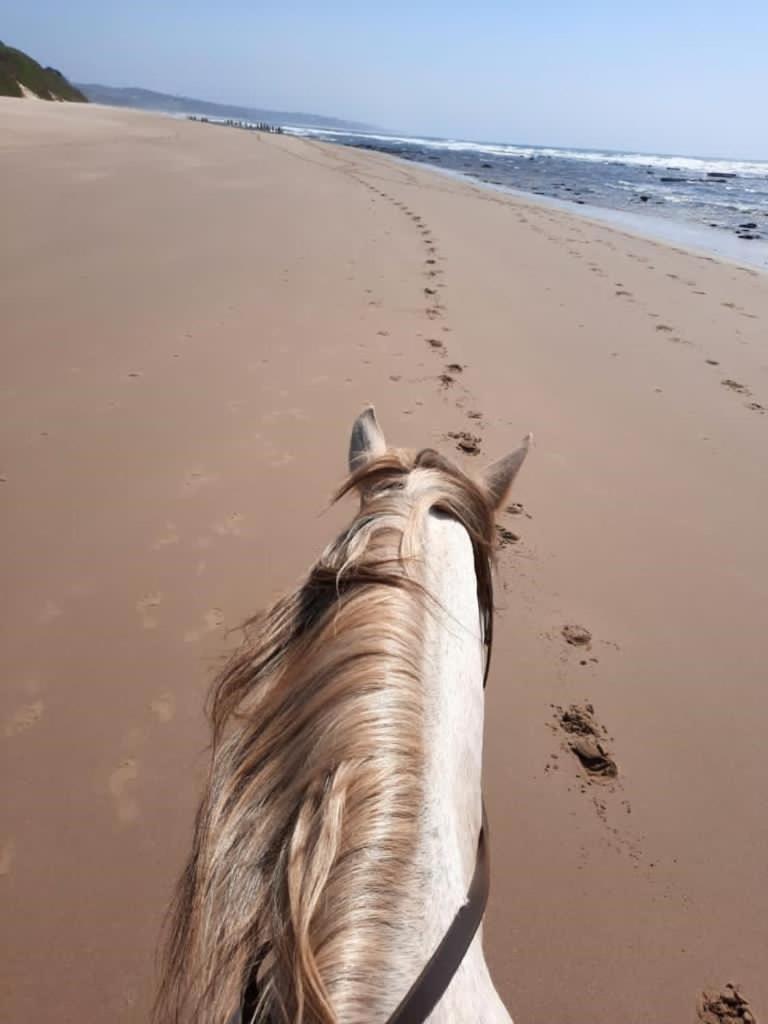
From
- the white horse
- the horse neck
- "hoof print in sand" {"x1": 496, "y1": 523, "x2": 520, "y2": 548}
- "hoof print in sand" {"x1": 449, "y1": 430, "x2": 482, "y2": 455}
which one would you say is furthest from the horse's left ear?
"hoof print in sand" {"x1": 449, "y1": 430, "x2": 482, "y2": 455}

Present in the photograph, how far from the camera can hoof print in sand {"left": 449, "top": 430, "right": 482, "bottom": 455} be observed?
145 inches

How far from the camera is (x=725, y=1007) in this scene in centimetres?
156

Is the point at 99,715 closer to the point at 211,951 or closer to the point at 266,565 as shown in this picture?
the point at 266,565

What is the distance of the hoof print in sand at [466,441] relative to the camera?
370 centimetres

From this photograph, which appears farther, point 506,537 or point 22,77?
point 22,77

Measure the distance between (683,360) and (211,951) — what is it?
579 centimetres

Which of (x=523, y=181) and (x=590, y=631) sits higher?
(x=590, y=631)

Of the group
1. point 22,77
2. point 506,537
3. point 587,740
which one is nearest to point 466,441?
point 506,537

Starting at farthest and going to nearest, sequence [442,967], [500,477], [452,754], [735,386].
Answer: [735,386] → [500,477] → [452,754] → [442,967]

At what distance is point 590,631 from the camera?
2613mm

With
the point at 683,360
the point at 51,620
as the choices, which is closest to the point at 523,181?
the point at 683,360

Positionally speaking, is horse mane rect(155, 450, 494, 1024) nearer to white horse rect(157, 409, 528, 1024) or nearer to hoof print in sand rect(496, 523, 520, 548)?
white horse rect(157, 409, 528, 1024)

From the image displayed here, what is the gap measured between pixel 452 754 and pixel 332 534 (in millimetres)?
2134

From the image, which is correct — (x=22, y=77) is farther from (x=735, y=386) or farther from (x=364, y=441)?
(x=364, y=441)
